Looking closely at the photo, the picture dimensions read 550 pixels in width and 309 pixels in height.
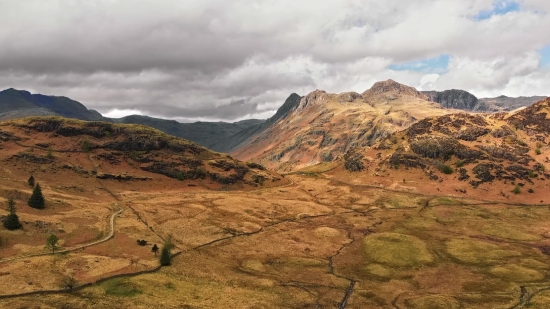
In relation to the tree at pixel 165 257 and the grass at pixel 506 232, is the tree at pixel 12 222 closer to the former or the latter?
A: the tree at pixel 165 257

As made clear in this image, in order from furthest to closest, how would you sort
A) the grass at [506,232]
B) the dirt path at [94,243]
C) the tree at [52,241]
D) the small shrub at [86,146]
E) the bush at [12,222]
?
the small shrub at [86,146] < the grass at [506,232] < the bush at [12,222] < the tree at [52,241] < the dirt path at [94,243]

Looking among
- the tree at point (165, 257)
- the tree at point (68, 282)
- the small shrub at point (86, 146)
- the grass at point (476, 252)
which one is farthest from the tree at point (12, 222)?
the grass at point (476, 252)

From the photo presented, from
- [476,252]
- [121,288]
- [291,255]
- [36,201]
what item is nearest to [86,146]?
[36,201]

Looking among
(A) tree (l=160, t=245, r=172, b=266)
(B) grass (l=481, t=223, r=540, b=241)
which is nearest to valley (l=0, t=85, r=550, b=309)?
(B) grass (l=481, t=223, r=540, b=241)

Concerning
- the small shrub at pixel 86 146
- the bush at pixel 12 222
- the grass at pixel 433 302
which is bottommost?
the grass at pixel 433 302

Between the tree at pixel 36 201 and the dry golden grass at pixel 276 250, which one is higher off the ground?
the tree at pixel 36 201

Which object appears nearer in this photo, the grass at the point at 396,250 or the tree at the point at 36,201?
the grass at the point at 396,250

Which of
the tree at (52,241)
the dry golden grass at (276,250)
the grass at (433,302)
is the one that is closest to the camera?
the grass at (433,302)
